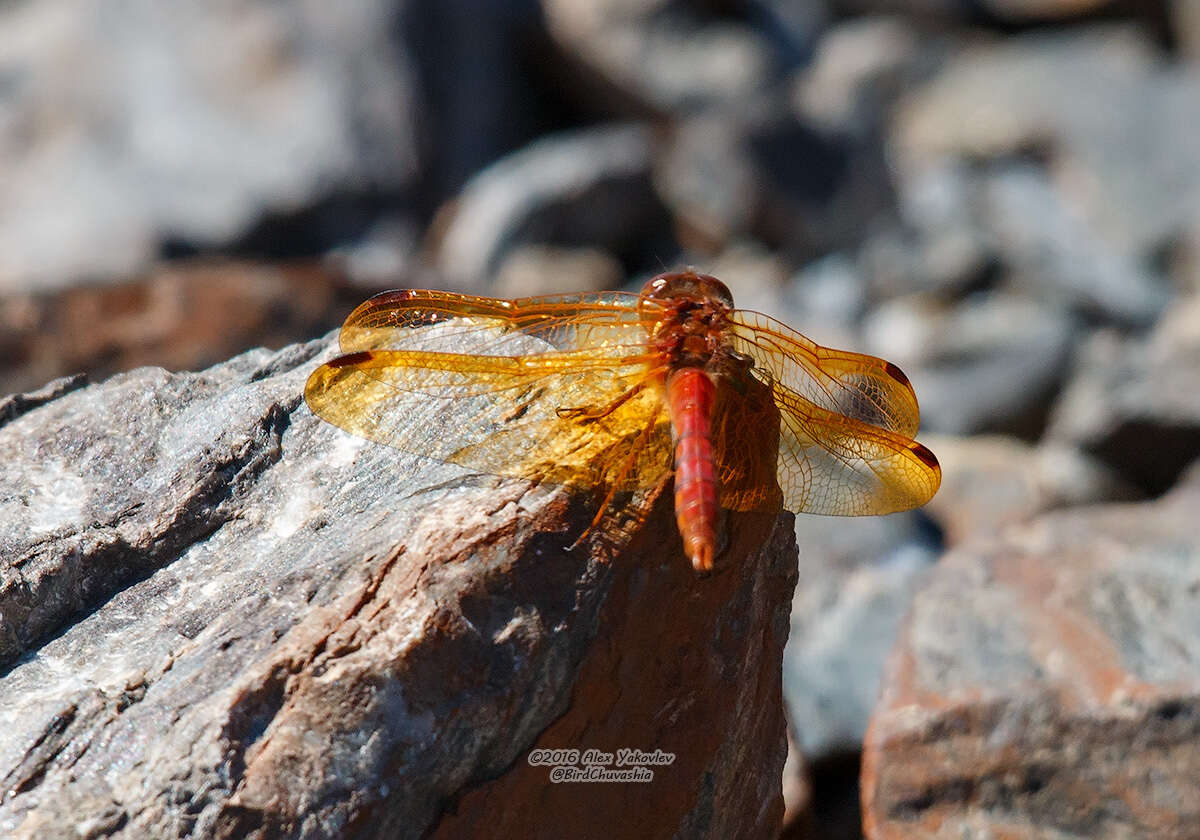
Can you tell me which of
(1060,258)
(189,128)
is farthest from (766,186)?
(189,128)

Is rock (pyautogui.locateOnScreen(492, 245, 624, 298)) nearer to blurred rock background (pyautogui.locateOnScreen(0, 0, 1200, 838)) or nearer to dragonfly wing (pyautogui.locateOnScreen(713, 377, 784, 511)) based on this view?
blurred rock background (pyautogui.locateOnScreen(0, 0, 1200, 838))

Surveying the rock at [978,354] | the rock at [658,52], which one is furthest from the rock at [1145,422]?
the rock at [658,52]

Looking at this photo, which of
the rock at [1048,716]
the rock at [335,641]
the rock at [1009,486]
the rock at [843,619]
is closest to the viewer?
the rock at [335,641]

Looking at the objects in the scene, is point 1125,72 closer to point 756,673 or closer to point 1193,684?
point 1193,684

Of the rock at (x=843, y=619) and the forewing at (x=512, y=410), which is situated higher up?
the forewing at (x=512, y=410)

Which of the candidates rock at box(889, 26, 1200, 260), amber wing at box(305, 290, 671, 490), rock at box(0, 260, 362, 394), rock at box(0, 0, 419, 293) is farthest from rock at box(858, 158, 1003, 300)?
amber wing at box(305, 290, 671, 490)

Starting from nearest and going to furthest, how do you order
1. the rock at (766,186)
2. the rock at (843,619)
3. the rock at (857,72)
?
1. the rock at (843,619)
2. the rock at (766,186)
3. the rock at (857,72)

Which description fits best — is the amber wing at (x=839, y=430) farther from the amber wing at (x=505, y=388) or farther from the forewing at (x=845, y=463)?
the amber wing at (x=505, y=388)
